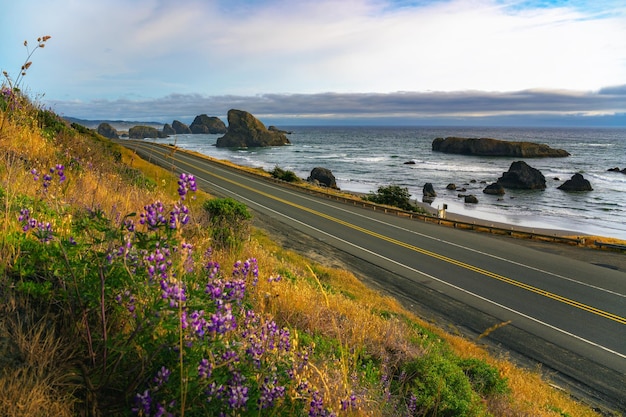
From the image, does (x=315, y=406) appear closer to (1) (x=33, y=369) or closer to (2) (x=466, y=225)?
(1) (x=33, y=369)

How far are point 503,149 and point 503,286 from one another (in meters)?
122

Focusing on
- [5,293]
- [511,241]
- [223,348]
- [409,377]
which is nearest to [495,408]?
[409,377]

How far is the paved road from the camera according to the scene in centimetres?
1234

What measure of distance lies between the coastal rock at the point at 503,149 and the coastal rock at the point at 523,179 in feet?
213

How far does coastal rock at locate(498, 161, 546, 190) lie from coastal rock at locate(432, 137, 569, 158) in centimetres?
6501

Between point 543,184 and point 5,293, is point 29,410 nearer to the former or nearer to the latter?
point 5,293

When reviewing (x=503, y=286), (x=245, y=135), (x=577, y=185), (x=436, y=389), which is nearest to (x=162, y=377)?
(x=436, y=389)

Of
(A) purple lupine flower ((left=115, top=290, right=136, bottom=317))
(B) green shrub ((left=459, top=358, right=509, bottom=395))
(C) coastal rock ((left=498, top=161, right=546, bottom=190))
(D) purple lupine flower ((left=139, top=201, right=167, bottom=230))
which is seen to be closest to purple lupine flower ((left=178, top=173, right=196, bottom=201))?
(D) purple lupine flower ((left=139, top=201, right=167, bottom=230))

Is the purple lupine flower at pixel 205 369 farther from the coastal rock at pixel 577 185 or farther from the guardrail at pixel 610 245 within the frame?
the coastal rock at pixel 577 185

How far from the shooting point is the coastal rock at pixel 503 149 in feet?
400

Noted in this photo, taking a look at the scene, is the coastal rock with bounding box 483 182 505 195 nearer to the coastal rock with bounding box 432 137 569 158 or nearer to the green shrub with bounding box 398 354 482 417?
the green shrub with bounding box 398 354 482 417

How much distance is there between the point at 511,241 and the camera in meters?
26.0

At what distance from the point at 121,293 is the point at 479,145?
141 metres

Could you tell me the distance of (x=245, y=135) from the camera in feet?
559
